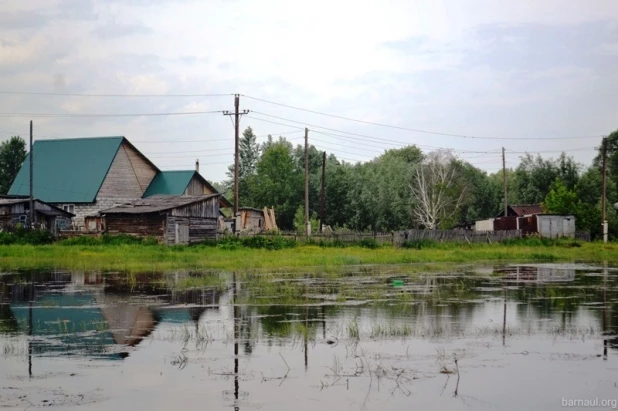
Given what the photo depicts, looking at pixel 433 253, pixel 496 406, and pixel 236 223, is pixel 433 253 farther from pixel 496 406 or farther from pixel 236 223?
pixel 496 406

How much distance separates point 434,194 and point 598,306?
183ft

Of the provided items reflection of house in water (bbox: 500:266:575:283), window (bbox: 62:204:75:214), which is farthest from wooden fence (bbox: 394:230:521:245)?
window (bbox: 62:204:75:214)

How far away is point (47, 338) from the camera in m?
14.8

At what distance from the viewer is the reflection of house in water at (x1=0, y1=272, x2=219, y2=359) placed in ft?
47.0

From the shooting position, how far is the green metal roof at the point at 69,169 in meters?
57.8

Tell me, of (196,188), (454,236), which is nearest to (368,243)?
(454,236)

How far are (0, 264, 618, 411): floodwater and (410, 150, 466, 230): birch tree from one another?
4909 centimetres

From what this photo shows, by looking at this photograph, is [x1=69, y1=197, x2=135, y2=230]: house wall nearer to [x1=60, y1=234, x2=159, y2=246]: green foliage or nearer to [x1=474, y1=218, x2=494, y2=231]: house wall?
[x1=60, y1=234, x2=159, y2=246]: green foliage

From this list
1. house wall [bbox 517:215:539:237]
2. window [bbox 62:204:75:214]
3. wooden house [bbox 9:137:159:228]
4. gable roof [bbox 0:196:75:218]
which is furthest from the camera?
A: house wall [bbox 517:215:539:237]

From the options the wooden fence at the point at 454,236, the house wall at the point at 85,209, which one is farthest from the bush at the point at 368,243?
the house wall at the point at 85,209

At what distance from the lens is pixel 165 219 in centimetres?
4834

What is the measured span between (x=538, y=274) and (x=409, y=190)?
47209 mm

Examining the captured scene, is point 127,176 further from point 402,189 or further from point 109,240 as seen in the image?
point 402,189

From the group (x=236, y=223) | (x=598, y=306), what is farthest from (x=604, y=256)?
(x=598, y=306)
